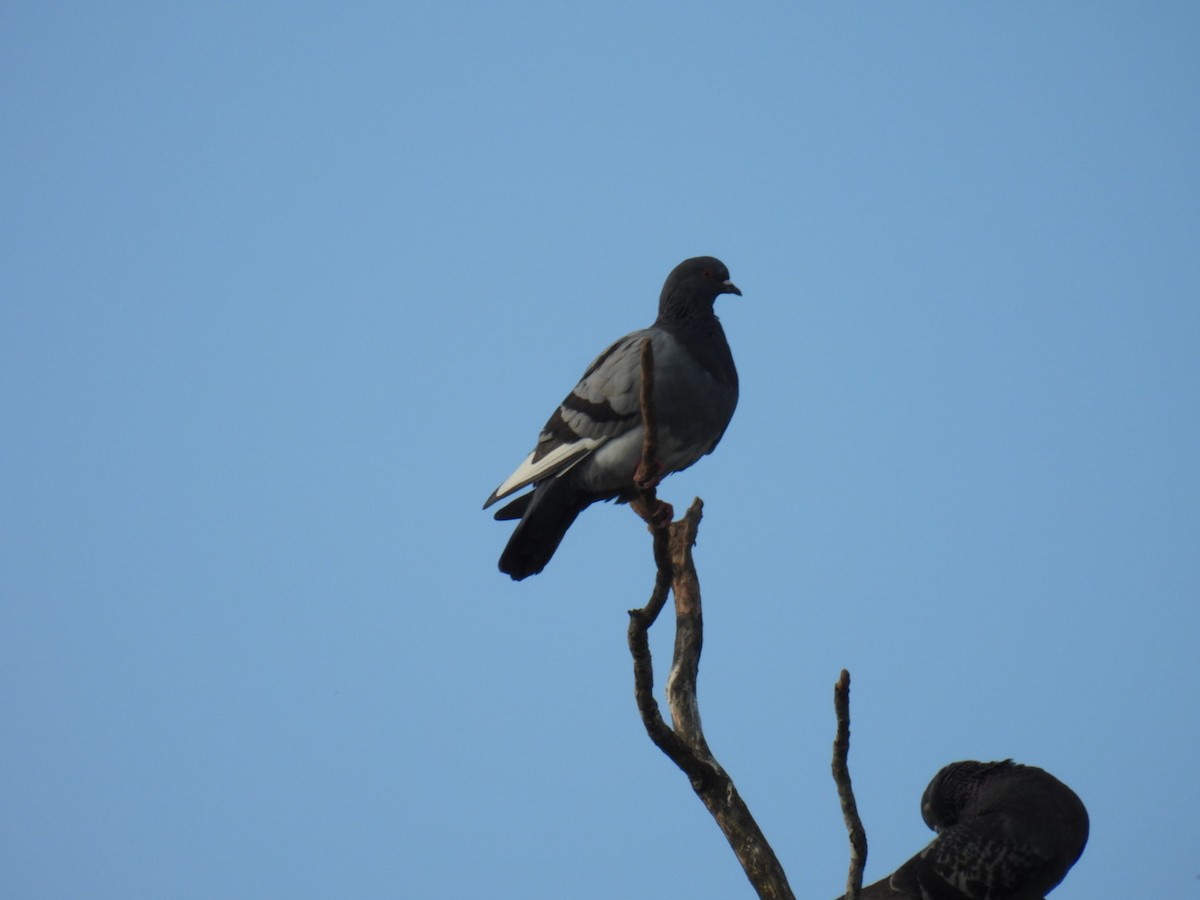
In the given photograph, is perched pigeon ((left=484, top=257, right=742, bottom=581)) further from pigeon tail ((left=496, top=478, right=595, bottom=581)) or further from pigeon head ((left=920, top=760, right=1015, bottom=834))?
pigeon head ((left=920, top=760, right=1015, bottom=834))

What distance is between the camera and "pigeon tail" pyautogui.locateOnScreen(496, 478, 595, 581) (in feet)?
22.0

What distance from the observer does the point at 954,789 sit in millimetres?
5836

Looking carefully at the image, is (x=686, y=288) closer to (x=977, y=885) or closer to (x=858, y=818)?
(x=977, y=885)

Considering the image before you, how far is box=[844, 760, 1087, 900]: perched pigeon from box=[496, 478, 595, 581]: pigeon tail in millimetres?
2435

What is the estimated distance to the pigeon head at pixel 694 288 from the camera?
725 cm

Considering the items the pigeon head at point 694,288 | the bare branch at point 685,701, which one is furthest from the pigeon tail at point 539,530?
the bare branch at point 685,701

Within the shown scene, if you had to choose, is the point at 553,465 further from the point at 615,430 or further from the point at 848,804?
the point at 848,804

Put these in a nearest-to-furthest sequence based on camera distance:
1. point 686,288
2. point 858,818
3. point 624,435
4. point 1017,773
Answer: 1. point 858,818
2. point 1017,773
3. point 624,435
4. point 686,288

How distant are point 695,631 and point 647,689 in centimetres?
84

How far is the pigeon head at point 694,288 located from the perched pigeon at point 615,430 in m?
0.17

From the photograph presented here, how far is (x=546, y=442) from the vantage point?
6949 mm

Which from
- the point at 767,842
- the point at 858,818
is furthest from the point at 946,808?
the point at 858,818

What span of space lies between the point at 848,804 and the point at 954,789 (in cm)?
247

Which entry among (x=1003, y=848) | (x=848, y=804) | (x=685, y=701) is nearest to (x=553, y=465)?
(x=685, y=701)
